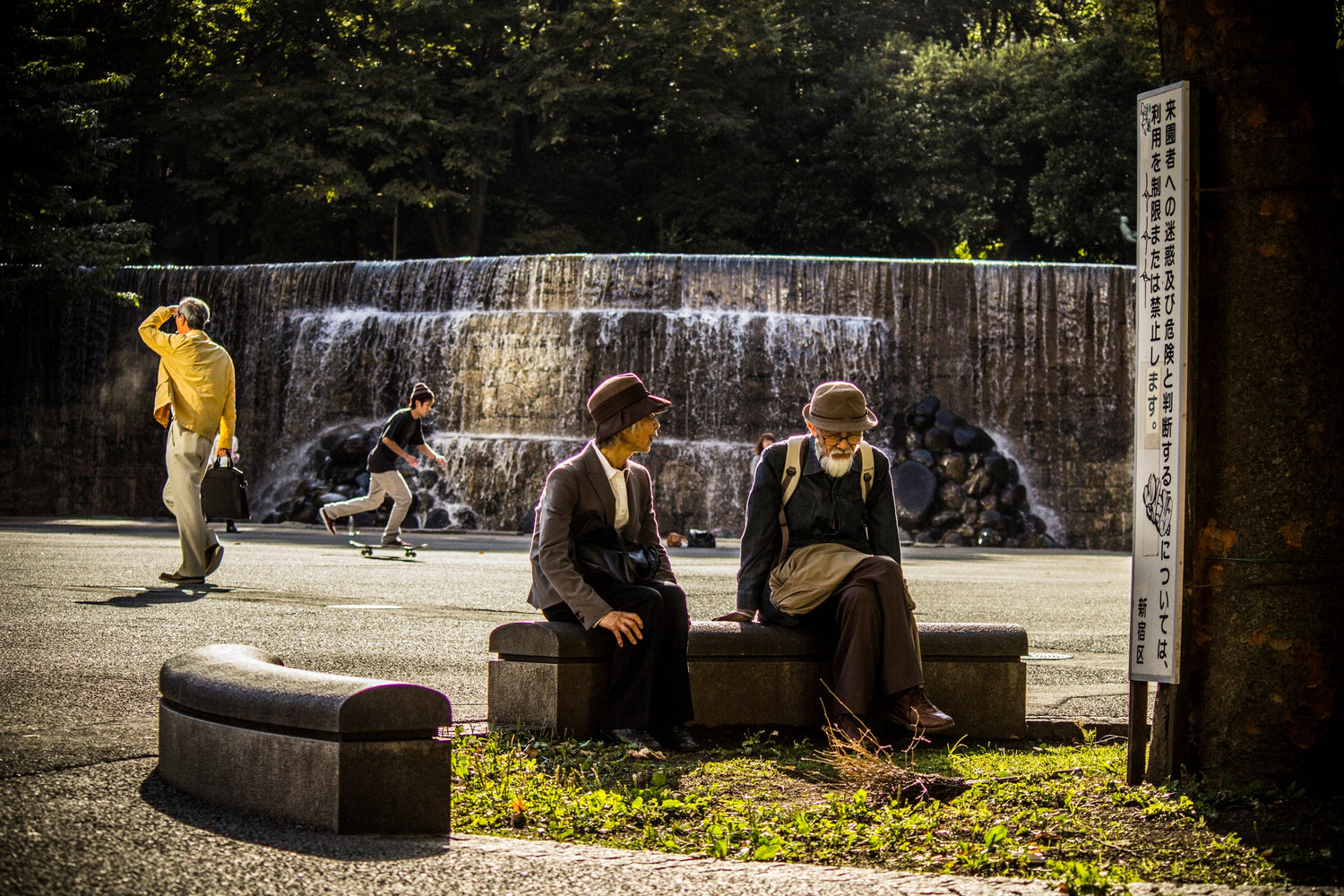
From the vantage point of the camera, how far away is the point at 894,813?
4023 mm

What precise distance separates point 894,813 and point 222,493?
6473mm

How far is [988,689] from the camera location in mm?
5410

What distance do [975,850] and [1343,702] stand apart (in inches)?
46.0

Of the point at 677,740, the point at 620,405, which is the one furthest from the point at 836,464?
the point at 677,740

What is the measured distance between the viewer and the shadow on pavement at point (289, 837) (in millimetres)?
3434

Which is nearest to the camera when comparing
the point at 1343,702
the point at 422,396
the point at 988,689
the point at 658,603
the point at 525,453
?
the point at 1343,702

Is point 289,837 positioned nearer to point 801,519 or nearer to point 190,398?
point 801,519

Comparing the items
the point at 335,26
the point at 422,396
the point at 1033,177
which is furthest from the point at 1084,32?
the point at 422,396

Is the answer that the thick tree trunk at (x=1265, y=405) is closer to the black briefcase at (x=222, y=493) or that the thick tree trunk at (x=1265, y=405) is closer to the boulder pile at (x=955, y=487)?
the black briefcase at (x=222, y=493)

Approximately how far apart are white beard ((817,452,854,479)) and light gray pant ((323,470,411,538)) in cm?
870

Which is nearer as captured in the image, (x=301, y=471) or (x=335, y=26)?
(x=301, y=471)

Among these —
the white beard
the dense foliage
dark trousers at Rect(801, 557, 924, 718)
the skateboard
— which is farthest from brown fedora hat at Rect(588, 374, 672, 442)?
the dense foliage

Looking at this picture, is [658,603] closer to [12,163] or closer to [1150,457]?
[1150,457]

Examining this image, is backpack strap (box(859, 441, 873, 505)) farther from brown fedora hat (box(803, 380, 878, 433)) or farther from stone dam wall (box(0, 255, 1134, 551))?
stone dam wall (box(0, 255, 1134, 551))
